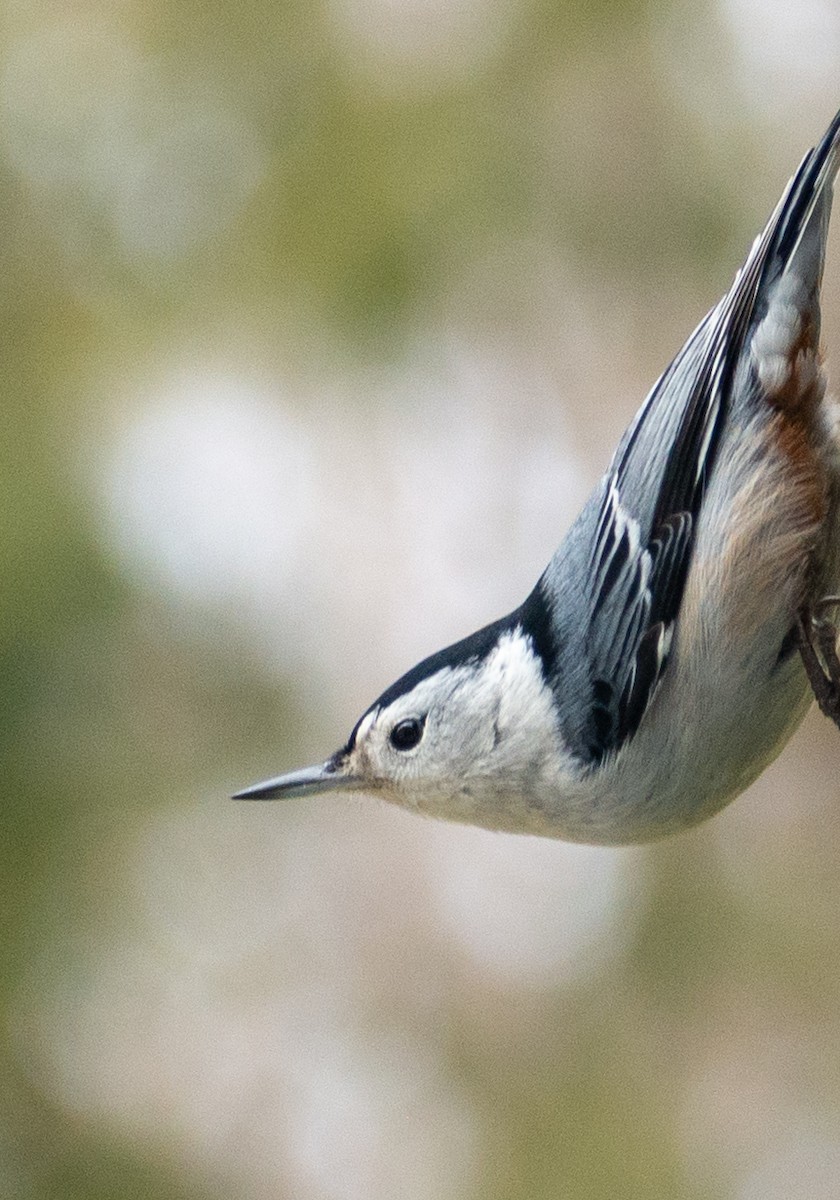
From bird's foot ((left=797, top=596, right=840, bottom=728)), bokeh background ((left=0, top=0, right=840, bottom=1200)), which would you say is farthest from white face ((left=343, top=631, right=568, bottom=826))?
bokeh background ((left=0, top=0, right=840, bottom=1200))

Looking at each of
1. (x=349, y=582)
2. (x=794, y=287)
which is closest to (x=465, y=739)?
(x=794, y=287)

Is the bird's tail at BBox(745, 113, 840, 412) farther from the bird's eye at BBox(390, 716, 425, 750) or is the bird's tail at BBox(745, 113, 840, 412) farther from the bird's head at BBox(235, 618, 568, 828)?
the bird's eye at BBox(390, 716, 425, 750)

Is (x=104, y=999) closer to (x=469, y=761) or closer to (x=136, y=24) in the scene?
(x=469, y=761)

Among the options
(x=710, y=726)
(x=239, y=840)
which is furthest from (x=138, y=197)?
(x=710, y=726)

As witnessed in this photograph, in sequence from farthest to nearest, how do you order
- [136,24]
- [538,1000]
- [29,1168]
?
[136,24] → [538,1000] → [29,1168]

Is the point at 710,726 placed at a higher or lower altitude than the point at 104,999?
higher

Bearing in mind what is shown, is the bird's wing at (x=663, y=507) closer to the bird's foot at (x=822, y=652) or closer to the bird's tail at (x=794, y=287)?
the bird's tail at (x=794, y=287)

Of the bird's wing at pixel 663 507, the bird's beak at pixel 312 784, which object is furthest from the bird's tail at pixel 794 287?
the bird's beak at pixel 312 784
